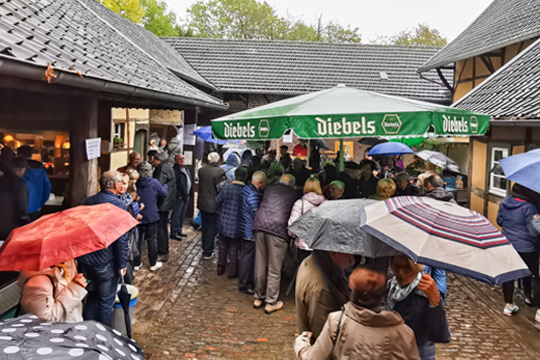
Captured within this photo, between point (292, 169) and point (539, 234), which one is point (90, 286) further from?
point (292, 169)

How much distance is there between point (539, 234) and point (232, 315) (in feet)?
13.6

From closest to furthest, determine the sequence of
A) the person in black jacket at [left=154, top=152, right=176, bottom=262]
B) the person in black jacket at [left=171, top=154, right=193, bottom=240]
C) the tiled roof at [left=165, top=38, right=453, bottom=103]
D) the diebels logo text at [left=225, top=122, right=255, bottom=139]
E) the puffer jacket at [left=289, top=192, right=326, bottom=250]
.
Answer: the diebels logo text at [left=225, top=122, right=255, bottom=139], the puffer jacket at [left=289, top=192, right=326, bottom=250], the person in black jacket at [left=154, top=152, right=176, bottom=262], the person in black jacket at [left=171, top=154, right=193, bottom=240], the tiled roof at [left=165, top=38, right=453, bottom=103]

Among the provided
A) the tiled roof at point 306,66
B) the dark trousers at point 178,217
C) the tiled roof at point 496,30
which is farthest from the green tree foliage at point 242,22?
the dark trousers at point 178,217

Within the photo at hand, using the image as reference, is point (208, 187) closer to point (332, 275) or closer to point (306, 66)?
point (332, 275)

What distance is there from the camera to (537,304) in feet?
20.3

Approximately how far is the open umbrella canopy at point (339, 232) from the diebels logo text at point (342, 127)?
1.11m

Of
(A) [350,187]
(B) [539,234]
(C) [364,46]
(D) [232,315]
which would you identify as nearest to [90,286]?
(D) [232,315]

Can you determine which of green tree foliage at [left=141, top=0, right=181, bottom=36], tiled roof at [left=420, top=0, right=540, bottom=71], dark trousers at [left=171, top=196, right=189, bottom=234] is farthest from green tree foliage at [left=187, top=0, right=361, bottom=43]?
dark trousers at [left=171, top=196, right=189, bottom=234]

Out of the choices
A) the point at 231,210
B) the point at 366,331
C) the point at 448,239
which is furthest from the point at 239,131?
the point at 366,331

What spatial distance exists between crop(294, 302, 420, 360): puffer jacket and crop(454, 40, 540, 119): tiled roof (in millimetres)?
6296

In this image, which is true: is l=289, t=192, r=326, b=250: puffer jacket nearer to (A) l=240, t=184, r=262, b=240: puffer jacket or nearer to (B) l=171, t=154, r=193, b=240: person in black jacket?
(A) l=240, t=184, r=262, b=240: puffer jacket

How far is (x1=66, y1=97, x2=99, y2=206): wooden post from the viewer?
5402 millimetres

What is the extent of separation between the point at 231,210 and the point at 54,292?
12.8ft

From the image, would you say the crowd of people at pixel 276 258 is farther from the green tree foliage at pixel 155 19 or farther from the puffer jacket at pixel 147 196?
the green tree foliage at pixel 155 19
